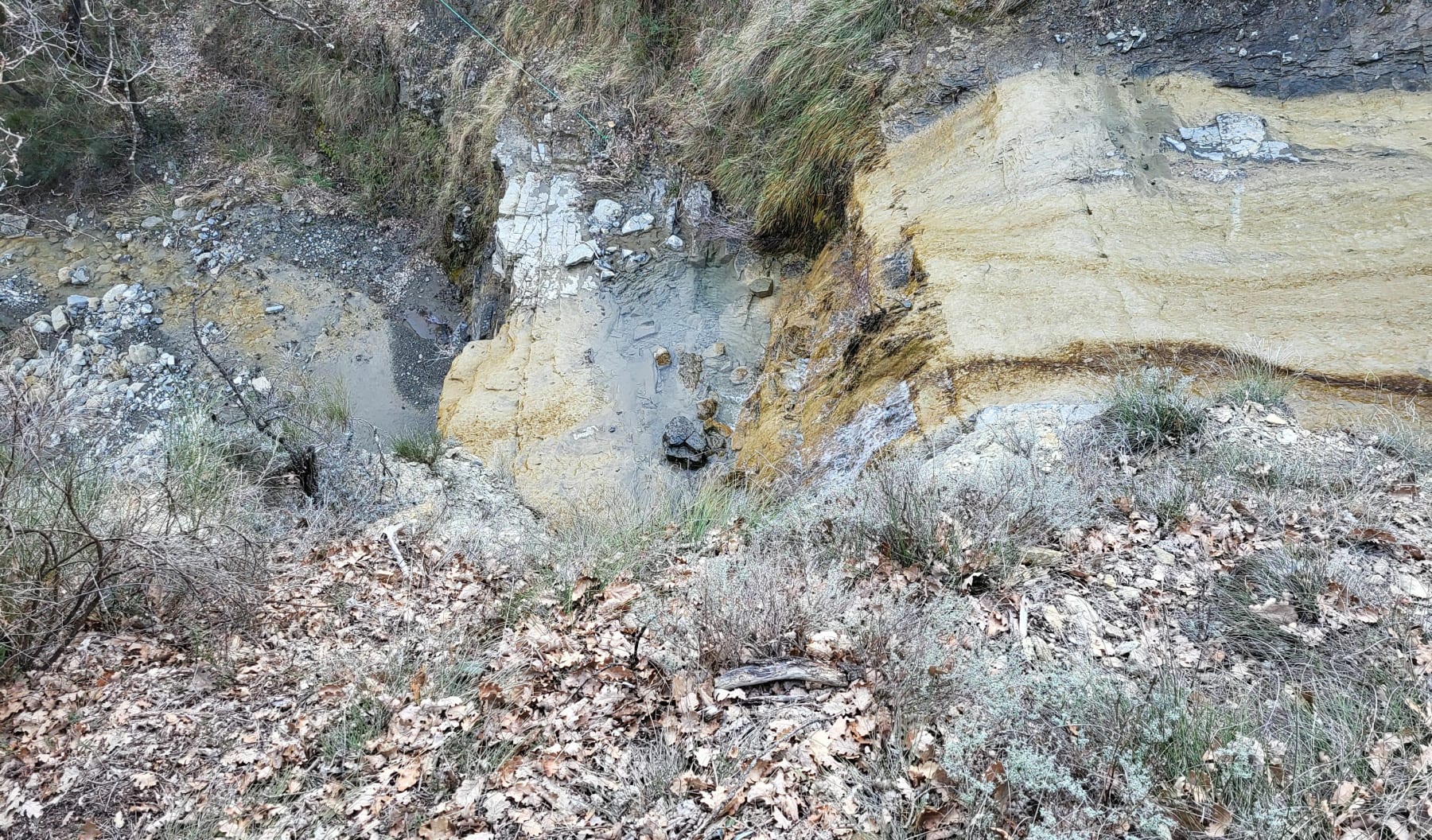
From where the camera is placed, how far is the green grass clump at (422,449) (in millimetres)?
5801

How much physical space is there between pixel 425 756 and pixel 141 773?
3.15 feet

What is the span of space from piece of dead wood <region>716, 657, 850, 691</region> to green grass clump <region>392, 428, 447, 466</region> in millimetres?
3938

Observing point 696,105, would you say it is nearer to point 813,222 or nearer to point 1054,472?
point 813,222

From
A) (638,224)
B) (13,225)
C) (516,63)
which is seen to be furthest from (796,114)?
(13,225)

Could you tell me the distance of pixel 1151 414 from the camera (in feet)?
11.6

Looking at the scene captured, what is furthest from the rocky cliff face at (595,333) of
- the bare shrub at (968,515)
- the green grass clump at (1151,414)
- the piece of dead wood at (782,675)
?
the piece of dead wood at (782,675)

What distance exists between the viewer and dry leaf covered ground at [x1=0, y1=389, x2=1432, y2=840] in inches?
79.2

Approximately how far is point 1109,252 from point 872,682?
3.21m

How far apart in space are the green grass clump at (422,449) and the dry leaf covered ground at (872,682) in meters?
2.25

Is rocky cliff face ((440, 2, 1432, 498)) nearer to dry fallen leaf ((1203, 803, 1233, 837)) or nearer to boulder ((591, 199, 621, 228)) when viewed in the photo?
boulder ((591, 199, 621, 228))

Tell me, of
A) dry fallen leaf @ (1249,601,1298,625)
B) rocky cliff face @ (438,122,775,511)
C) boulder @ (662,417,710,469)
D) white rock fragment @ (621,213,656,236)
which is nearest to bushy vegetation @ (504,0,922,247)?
rocky cliff face @ (438,122,775,511)

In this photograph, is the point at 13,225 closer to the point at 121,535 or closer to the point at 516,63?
the point at 516,63

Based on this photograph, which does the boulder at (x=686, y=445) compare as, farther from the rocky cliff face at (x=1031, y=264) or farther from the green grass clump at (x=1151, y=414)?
the green grass clump at (x=1151, y=414)

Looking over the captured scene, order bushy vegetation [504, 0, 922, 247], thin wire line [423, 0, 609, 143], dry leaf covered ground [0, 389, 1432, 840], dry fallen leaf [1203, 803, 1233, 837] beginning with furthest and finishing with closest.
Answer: thin wire line [423, 0, 609, 143] → bushy vegetation [504, 0, 922, 247] → dry leaf covered ground [0, 389, 1432, 840] → dry fallen leaf [1203, 803, 1233, 837]
